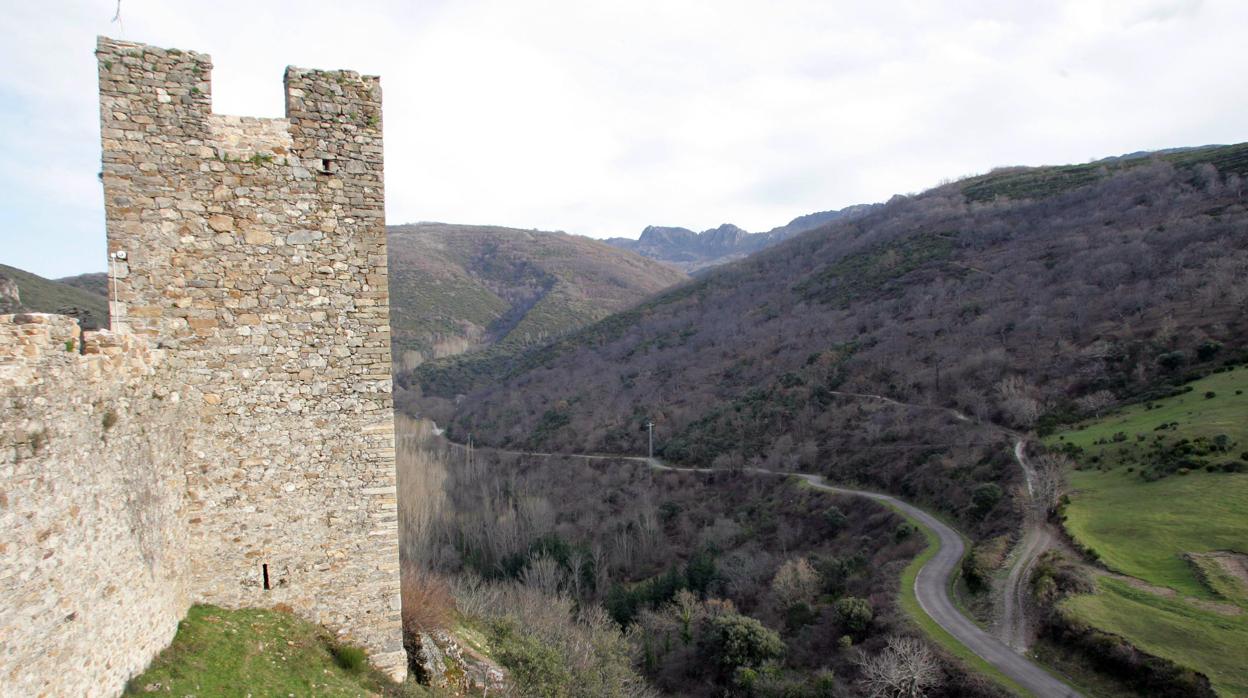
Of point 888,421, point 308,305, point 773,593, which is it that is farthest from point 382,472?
point 888,421

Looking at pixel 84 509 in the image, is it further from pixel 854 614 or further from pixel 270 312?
pixel 854 614

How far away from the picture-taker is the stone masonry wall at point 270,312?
6398mm

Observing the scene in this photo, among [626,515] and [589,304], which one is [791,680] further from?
[589,304]

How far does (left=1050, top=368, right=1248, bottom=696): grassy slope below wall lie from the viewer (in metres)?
16.5

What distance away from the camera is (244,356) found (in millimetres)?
6738

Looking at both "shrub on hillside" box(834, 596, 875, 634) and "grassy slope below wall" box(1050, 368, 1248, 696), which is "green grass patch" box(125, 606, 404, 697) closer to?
"grassy slope below wall" box(1050, 368, 1248, 696)

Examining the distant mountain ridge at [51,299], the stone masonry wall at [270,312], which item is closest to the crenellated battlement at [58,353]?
the stone masonry wall at [270,312]

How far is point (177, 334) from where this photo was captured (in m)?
6.52

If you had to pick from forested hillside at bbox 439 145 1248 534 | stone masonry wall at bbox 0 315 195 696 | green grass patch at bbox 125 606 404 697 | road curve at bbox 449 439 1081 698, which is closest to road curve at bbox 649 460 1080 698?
road curve at bbox 449 439 1081 698

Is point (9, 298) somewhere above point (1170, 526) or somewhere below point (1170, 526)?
above

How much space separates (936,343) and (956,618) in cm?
3087

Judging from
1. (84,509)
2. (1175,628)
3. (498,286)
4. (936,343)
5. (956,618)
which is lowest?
(956,618)

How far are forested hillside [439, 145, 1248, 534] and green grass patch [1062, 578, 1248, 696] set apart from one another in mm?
8604

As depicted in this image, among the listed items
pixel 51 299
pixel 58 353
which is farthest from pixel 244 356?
pixel 51 299
